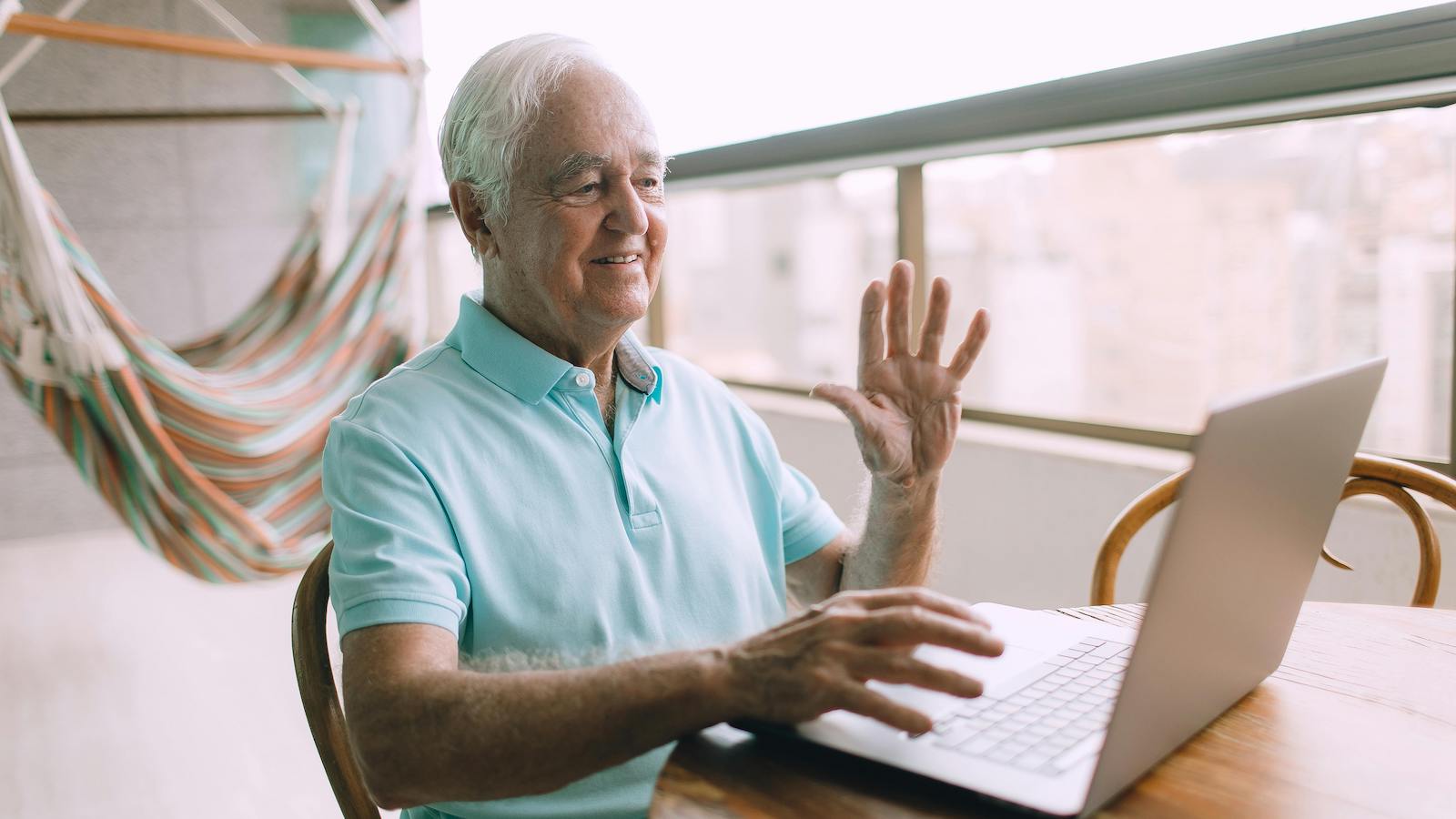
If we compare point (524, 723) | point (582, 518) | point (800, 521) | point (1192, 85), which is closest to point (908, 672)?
point (524, 723)

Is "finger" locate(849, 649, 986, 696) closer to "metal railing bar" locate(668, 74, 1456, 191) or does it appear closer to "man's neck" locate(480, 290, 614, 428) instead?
"man's neck" locate(480, 290, 614, 428)

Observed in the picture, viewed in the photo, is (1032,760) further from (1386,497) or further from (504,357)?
(1386,497)

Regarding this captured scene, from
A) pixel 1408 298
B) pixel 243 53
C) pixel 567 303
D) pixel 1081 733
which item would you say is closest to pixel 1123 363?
pixel 1408 298

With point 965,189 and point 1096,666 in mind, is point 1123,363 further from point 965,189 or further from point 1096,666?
point 1096,666

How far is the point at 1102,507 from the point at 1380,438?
486 mm

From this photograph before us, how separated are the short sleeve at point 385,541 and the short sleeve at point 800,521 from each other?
489mm

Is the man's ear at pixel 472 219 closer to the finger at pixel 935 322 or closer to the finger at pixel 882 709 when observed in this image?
the finger at pixel 935 322

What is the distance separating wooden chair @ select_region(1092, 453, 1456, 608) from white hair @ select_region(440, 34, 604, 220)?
83 centimetres

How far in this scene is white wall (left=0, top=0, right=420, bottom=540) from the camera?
14.9 feet

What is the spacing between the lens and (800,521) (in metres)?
1.36

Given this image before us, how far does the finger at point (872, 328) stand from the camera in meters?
1.18

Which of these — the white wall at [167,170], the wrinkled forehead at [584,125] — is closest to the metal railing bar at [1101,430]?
the wrinkled forehead at [584,125]

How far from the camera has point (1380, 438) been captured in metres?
1.87

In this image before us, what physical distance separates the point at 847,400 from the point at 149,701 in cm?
237
